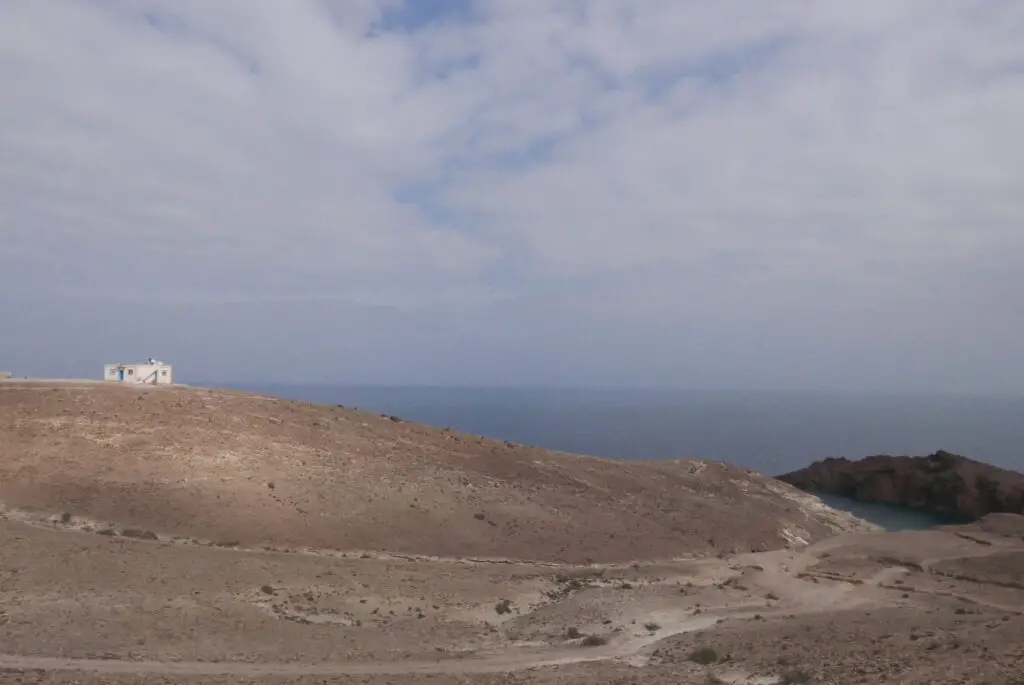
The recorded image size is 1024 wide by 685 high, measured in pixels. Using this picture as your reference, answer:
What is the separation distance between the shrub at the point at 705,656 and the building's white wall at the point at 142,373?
132 feet

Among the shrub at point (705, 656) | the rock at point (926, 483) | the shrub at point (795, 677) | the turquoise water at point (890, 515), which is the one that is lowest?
the turquoise water at point (890, 515)

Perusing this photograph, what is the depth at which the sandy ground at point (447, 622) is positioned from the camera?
15.9 meters

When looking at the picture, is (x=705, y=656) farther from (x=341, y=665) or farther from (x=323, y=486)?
(x=323, y=486)

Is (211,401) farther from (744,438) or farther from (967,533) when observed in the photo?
(744,438)

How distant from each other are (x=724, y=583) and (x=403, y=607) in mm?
15320

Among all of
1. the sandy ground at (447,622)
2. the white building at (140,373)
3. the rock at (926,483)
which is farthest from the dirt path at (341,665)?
the rock at (926,483)

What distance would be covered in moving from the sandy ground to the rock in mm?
39328

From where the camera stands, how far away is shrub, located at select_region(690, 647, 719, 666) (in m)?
17.9

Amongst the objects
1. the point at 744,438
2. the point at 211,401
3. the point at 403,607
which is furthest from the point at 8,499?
the point at 744,438

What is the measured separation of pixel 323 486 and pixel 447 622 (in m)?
15.2

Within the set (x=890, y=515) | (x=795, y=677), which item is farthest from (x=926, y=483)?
(x=795, y=677)

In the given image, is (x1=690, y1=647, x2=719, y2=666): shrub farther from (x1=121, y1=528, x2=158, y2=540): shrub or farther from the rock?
the rock

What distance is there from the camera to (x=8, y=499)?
2986 cm

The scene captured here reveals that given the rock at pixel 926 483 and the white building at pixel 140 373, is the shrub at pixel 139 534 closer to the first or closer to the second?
the white building at pixel 140 373
